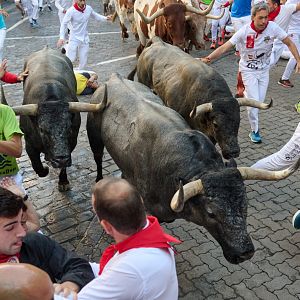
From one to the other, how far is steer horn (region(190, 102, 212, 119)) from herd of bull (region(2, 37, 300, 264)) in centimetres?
1

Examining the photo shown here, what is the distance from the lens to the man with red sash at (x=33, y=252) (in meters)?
2.70

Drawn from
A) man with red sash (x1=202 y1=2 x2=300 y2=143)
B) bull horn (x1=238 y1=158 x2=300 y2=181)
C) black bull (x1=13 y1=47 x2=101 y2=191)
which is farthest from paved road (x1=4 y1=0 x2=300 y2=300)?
bull horn (x1=238 y1=158 x2=300 y2=181)

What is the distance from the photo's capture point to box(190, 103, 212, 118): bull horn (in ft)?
19.8

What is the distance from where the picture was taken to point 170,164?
4656mm

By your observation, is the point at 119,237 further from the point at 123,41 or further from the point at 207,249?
the point at 123,41

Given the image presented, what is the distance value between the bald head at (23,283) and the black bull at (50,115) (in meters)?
3.90

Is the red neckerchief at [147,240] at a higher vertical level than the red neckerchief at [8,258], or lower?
higher

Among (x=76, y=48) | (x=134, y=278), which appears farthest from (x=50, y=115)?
(x=76, y=48)

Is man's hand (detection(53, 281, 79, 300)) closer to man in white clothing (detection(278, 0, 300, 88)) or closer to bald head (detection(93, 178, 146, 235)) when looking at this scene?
bald head (detection(93, 178, 146, 235))

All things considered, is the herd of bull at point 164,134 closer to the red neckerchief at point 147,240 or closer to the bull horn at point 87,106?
the bull horn at point 87,106

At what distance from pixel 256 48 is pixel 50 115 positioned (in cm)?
392

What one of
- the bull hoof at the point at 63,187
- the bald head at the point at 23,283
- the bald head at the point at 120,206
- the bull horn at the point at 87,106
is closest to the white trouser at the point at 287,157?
the bull horn at the point at 87,106

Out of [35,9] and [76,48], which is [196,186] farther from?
[35,9]

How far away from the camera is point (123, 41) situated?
15.9 m
